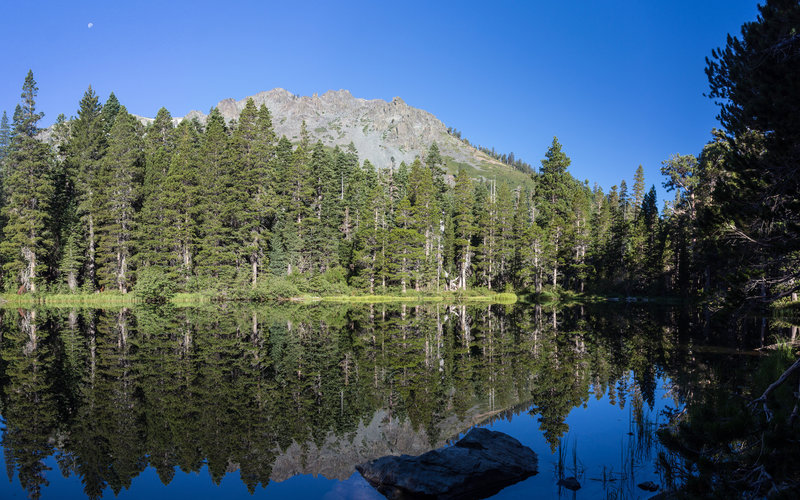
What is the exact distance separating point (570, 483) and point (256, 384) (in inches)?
393

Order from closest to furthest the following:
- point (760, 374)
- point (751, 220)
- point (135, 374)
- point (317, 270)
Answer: point (751, 220), point (760, 374), point (135, 374), point (317, 270)

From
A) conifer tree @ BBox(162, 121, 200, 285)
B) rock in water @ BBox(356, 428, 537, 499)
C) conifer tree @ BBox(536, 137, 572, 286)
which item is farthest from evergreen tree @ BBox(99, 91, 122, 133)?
rock in water @ BBox(356, 428, 537, 499)

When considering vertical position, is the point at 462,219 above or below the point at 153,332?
above

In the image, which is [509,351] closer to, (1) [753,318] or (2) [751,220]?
(2) [751,220]

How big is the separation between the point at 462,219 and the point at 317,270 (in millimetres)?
21007

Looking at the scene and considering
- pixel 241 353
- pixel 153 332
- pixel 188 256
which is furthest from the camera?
pixel 188 256

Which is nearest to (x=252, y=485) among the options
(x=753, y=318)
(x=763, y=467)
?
(x=763, y=467)

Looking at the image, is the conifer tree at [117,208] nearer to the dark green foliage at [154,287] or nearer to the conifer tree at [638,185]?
the dark green foliage at [154,287]

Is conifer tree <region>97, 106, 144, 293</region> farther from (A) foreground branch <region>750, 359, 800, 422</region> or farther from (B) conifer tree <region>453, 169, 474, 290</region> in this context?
(A) foreground branch <region>750, 359, 800, 422</region>

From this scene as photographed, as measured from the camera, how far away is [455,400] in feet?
45.4

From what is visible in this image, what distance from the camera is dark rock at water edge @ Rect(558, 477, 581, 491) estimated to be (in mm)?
8453

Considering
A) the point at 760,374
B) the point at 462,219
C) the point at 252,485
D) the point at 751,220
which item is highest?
the point at 462,219

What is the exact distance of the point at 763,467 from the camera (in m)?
5.66

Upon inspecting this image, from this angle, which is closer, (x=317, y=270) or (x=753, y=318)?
(x=753, y=318)
